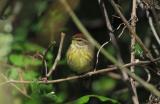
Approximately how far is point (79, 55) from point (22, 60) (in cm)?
57

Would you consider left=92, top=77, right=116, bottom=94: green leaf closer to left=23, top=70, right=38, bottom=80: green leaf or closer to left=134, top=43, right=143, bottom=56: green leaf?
left=23, top=70, right=38, bottom=80: green leaf

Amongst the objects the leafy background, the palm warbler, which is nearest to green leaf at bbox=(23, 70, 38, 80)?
the leafy background

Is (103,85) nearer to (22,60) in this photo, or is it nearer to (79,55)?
(79,55)

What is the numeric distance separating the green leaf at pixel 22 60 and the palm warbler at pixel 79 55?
42 centimetres

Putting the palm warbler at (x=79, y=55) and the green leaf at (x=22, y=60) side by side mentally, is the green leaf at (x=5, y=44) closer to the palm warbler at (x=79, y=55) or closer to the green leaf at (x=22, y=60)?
the green leaf at (x=22, y=60)

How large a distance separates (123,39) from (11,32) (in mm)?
1132

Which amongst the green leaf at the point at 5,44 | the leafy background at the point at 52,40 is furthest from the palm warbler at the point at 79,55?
the green leaf at the point at 5,44

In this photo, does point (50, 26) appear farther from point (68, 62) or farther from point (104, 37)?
point (104, 37)

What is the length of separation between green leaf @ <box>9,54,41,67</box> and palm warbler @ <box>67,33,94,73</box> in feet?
1.37

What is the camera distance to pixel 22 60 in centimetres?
459

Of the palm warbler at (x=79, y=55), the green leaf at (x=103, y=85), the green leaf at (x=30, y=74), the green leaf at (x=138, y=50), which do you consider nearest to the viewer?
the green leaf at (x=138, y=50)

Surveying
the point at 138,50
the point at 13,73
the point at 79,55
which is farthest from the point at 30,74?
the point at 138,50

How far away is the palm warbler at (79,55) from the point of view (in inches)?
187

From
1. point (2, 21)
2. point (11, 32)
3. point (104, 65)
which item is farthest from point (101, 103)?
point (11, 32)
